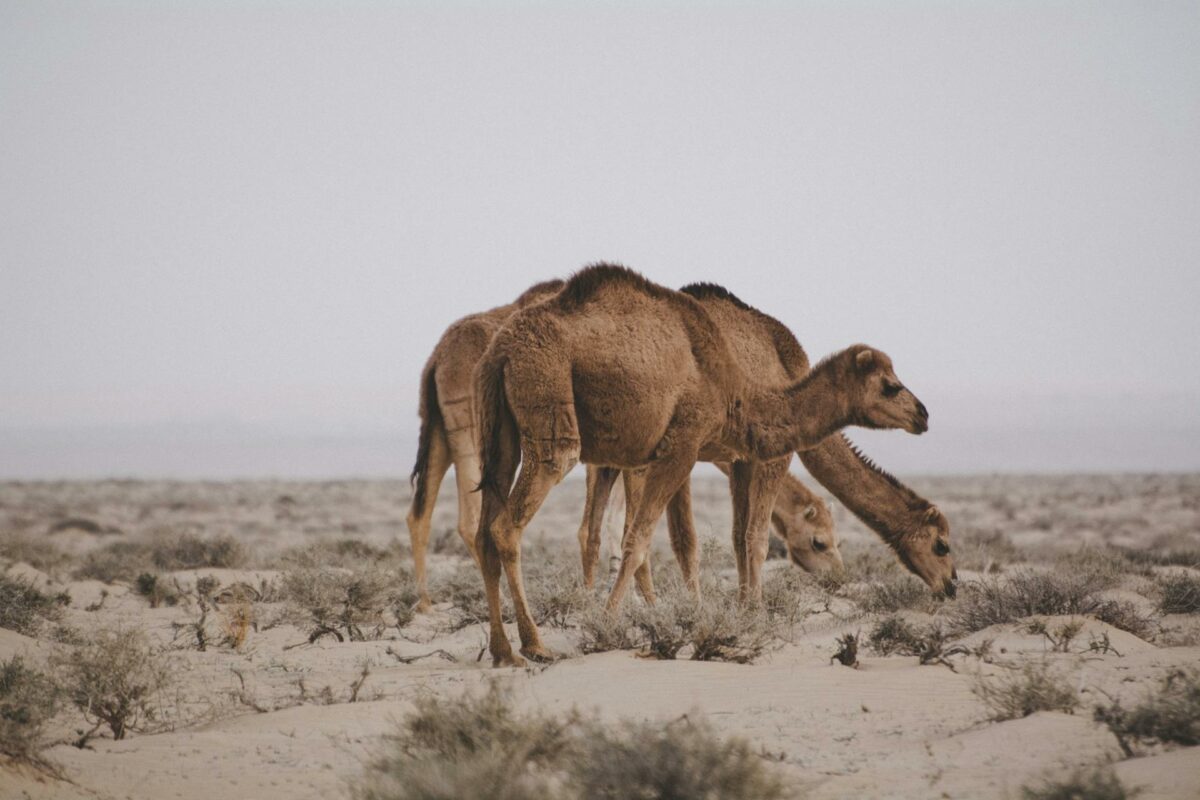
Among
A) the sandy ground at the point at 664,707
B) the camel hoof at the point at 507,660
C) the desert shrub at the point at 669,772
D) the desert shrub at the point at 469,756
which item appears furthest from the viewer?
the camel hoof at the point at 507,660

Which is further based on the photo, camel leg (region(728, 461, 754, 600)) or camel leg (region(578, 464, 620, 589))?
camel leg (region(578, 464, 620, 589))

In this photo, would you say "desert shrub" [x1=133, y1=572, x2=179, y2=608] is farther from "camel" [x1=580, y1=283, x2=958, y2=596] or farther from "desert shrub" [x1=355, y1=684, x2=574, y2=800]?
"desert shrub" [x1=355, y1=684, x2=574, y2=800]

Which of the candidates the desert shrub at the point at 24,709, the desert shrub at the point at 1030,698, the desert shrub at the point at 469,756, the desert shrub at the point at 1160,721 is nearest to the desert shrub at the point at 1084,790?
the desert shrub at the point at 1160,721

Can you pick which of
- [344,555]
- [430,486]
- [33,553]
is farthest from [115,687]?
[33,553]

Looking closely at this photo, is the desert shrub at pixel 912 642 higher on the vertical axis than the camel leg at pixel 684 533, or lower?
lower

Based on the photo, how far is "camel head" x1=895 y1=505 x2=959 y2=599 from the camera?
36.5ft

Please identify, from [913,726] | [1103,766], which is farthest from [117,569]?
[1103,766]

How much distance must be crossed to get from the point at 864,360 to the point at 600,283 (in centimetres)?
275

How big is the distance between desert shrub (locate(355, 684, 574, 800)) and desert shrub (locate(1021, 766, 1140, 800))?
2.06 m

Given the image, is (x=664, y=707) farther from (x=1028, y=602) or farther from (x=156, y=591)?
(x=156, y=591)

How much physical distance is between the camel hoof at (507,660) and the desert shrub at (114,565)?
29.3 feet

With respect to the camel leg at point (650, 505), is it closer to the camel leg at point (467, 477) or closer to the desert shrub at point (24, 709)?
the camel leg at point (467, 477)

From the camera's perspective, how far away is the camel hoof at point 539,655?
27.0 ft

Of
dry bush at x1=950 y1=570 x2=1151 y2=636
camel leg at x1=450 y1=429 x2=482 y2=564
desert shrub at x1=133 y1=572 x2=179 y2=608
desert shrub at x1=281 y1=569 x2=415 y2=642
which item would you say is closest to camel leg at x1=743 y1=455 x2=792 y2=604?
dry bush at x1=950 y1=570 x2=1151 y2=636
